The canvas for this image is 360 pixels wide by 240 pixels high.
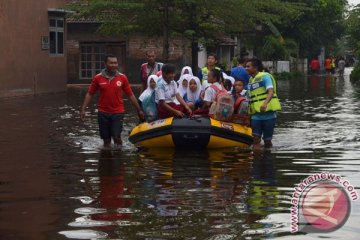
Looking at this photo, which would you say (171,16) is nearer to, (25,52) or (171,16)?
(171,16)

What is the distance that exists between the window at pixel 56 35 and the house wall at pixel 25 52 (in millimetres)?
409

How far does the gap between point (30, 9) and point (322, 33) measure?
122 feet

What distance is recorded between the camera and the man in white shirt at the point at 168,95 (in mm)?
13234

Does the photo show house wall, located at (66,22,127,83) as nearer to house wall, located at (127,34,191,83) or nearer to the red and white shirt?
house wall, located at (127,34,191,83)

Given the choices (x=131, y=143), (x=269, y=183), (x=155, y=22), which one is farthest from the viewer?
(x=155, y=22)

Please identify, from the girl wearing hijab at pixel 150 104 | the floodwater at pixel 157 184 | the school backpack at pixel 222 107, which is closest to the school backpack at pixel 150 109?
the girl wearing hijab at pixel 150 104

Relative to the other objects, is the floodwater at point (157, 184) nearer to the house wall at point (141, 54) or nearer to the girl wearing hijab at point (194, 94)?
the girl wearing hijab at point (194, 94)

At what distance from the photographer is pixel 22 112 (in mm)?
21875

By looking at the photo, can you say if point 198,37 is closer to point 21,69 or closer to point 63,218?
point 21,69

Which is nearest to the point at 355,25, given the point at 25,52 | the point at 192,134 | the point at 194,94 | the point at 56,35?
the point at 56,35

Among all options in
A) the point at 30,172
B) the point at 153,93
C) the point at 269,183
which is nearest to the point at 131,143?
the point at 153,93

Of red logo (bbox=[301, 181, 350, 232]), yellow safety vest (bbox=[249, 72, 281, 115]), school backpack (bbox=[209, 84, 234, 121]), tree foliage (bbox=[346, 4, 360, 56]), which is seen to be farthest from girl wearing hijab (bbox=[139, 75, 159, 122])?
tree foliage (bbox=[346, 4, 360, 56])

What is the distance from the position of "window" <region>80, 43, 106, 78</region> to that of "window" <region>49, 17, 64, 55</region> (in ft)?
23.1

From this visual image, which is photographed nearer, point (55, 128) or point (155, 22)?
point (55, 128)
